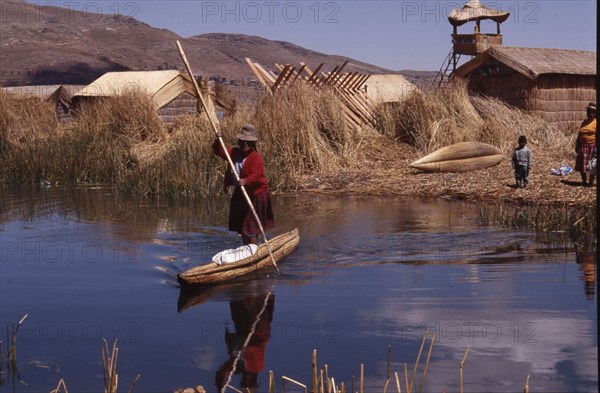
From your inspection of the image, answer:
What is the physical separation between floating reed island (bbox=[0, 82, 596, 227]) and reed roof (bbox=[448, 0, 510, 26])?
23.7 m

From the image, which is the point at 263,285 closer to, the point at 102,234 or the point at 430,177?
the point at 102,234

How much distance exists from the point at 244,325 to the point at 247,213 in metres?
2.18

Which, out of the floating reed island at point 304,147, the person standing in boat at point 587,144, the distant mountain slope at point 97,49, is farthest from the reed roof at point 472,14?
the distant mountain slope at point 97,49

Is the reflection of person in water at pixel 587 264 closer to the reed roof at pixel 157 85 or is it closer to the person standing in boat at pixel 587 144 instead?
the person standing in boat at pixel 587 144

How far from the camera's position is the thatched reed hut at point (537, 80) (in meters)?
23.8

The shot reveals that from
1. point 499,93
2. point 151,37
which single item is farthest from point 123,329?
point 151,37

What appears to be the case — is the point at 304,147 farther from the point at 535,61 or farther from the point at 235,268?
the point at 535,61

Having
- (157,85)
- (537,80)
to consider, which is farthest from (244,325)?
(157,85)

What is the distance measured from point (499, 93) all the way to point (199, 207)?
42.0 feet

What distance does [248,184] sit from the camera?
28.6ft

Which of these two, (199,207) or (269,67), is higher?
(269,67)

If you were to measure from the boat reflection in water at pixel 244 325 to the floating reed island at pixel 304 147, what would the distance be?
6283 millimetres

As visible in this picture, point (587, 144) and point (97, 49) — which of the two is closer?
point (587, 144)

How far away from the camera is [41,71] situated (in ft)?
272
